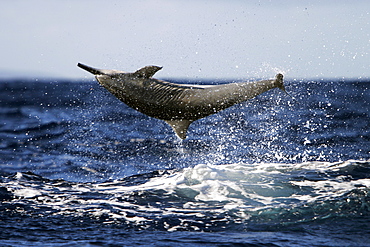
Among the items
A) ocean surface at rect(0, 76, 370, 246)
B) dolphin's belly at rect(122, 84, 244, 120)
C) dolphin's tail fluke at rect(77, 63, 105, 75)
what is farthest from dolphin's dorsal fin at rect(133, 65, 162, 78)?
ocean surface at rect(0, 76, 370, 246)

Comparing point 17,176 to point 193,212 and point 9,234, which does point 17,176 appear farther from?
point 193,212

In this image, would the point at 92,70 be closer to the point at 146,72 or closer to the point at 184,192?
the point at 146,72

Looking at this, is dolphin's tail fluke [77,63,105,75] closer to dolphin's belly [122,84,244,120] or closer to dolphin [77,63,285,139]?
dolphin [77,63,285,139]

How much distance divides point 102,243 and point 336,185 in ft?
23.8

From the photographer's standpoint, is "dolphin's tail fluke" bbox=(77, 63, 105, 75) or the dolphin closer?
the dolphin

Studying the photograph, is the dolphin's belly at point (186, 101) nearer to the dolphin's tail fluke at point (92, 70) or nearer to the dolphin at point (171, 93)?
the dolphin at point (171, 93)

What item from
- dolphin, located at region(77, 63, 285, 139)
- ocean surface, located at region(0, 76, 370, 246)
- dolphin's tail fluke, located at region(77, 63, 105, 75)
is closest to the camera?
ocean surface, located at region(0, 76, 370, 246)

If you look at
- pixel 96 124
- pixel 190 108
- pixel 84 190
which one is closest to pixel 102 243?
pixel 190 108

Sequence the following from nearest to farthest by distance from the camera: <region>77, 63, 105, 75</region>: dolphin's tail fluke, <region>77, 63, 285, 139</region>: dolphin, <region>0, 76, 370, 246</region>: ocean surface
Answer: <region>0, 76, 370, 246</region>: ocean surface < <region>77, 63, 285, 139</region>: dolphin < <region>77, 63, 105, 75</region>: dolphin's tail fluke

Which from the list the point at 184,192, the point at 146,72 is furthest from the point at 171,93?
the point at 184,192

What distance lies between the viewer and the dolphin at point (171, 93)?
475 inches

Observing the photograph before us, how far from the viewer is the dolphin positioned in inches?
475

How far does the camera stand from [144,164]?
20.8 metres

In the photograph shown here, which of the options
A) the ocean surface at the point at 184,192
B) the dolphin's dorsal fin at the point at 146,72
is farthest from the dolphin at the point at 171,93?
the ocean surface at the point at 184,192
